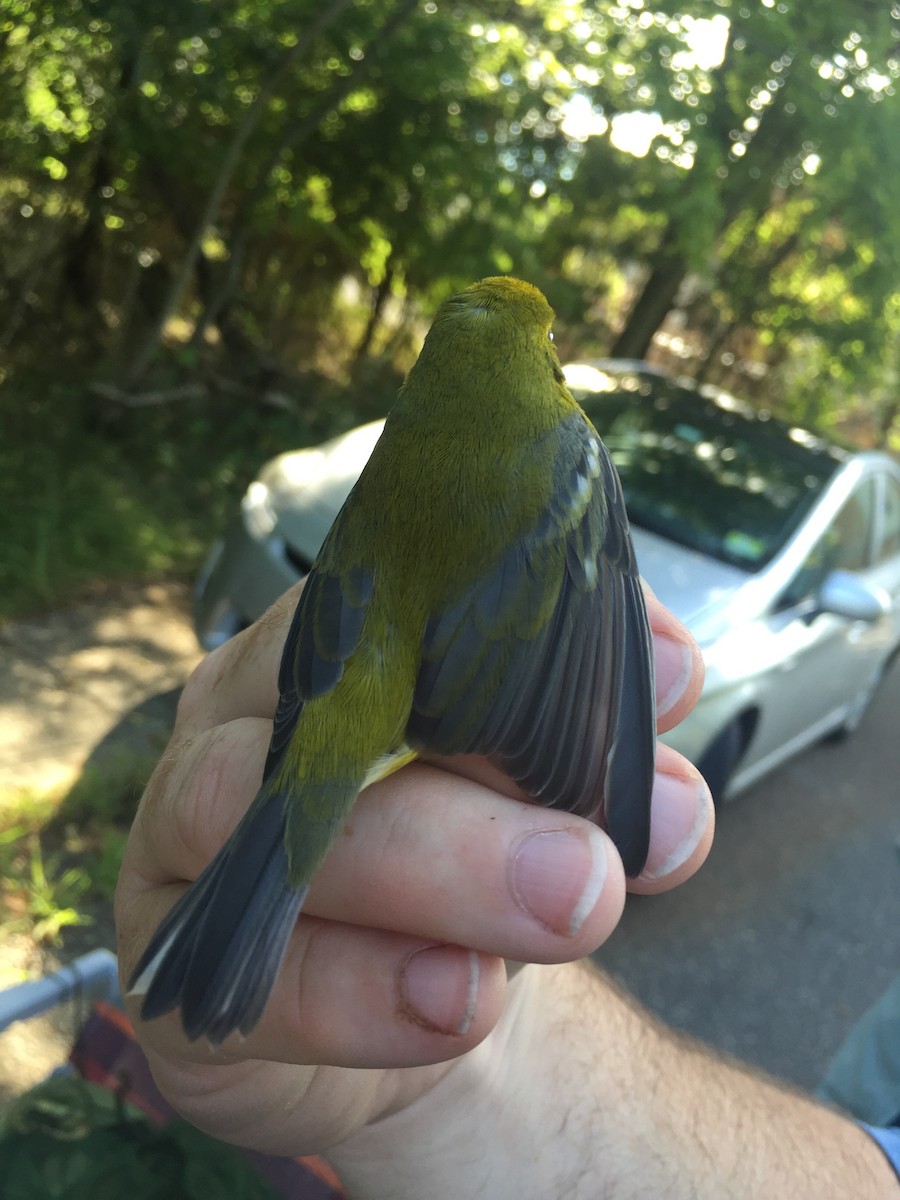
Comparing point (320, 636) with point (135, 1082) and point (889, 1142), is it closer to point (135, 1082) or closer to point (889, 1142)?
point (135, 1082)

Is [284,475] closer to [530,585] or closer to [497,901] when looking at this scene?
[530,585]

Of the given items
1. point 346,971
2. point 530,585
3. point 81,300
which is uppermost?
point 530,585

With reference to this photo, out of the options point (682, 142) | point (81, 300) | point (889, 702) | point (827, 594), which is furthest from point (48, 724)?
point (889, 702)

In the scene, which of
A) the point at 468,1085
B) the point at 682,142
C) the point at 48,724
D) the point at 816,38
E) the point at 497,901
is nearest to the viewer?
the point at 497,901

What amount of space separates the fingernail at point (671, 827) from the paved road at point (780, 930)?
2754 mm

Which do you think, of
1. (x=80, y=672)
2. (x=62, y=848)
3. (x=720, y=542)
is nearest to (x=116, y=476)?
(x=80, y=672)

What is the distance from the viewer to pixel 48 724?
404 cm

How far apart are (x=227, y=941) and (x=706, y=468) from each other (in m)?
3.96

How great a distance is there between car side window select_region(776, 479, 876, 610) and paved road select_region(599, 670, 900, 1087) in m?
1.45

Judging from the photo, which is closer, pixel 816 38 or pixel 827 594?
pixel 827 594

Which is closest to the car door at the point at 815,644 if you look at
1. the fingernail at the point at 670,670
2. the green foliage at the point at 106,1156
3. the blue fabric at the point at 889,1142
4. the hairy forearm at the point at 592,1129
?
the blue fabric at the point at 889,1142

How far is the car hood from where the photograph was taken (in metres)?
3.83

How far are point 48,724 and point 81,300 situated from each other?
4.09 metres

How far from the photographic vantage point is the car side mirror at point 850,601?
441 cm
